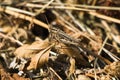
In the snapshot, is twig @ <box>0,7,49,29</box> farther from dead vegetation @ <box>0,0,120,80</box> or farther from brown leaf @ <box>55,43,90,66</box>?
brown leaf @ <box>55,43,90,66</box>

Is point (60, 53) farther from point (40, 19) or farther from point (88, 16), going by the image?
point (88, 16)

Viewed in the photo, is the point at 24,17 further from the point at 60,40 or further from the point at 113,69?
the point at 113,69

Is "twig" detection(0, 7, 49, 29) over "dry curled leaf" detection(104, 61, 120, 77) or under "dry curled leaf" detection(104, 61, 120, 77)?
over

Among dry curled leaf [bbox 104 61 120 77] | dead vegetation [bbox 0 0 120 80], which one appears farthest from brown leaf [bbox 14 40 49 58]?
dry curled leaf [bbox 104 61 120 77]

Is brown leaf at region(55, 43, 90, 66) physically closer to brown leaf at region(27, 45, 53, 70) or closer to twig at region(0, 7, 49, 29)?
brown leaf at region(27, 45, 53, 70)

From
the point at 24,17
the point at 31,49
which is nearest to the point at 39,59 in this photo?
the point at 31,49

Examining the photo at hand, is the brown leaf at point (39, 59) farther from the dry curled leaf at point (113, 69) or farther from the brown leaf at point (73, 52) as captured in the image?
the dry curled leaf at point (113, 69)

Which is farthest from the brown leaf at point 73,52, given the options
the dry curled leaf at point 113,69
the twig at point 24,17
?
the twig at point 24,17

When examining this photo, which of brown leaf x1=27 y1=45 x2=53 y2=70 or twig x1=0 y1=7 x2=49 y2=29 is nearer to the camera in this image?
brown leaf x1=27 y1=45 x2=53 y2=70
